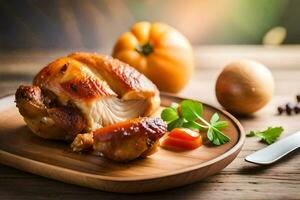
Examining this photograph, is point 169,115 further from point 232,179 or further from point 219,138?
point 232,179

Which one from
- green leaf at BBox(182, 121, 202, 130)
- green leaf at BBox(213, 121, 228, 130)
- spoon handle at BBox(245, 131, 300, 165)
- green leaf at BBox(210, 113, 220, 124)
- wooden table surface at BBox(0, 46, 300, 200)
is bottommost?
wooden table surface at BBox(0, 46, 300, 200)

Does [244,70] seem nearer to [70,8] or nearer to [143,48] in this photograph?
[143,48]

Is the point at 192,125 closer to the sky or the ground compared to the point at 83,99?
closer to the ground

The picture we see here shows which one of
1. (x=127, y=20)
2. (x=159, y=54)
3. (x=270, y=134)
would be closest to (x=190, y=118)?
(x=270, y=134)

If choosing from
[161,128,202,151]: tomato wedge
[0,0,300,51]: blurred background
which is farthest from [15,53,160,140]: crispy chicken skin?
[0,0,300,51]: blurred background

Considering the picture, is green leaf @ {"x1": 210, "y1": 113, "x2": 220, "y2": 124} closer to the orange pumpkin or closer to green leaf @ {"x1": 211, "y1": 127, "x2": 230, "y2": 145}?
green leaf @ {"x1": 211, "y1": 127, "x2": 230, "y2": 145}

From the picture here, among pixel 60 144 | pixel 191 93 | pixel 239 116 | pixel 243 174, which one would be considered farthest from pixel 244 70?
pixel 60 144
